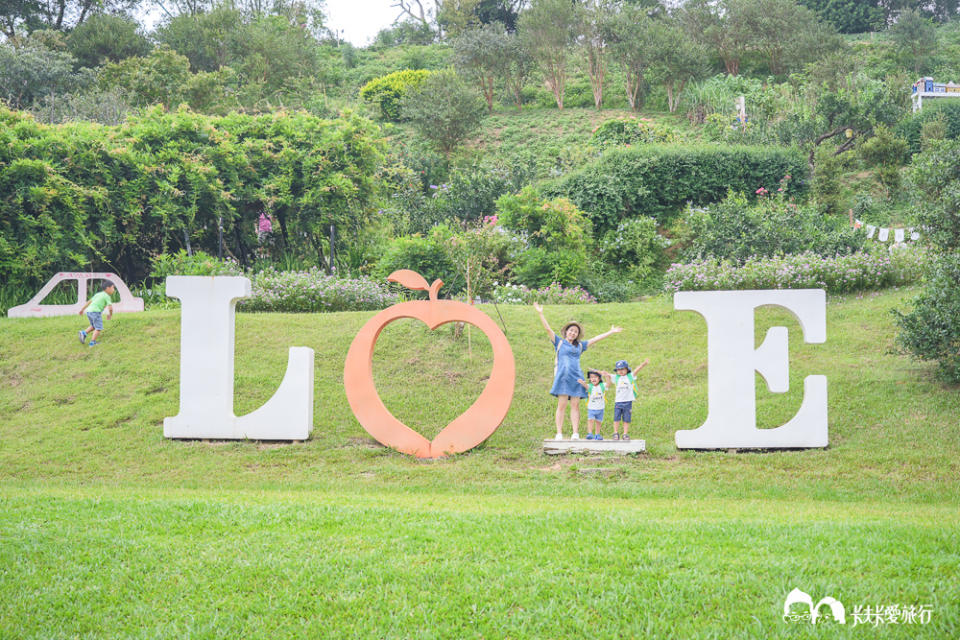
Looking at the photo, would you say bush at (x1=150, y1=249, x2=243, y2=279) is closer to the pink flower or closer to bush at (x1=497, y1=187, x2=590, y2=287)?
the pink flower

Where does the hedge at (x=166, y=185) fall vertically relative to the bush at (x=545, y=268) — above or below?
above

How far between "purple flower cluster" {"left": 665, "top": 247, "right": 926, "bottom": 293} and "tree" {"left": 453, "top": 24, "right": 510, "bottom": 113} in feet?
78.3

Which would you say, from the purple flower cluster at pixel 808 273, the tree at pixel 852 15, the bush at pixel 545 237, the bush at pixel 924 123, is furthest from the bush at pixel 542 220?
the tree at pixel 852 15

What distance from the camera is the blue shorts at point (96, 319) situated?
1160 cm

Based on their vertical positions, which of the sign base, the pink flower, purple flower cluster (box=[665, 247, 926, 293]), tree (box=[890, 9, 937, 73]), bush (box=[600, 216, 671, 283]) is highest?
tree (box=[890, 9, 937, 73])

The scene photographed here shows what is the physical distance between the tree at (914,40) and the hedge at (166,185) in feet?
95.6

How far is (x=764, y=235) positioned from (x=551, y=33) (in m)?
22.0

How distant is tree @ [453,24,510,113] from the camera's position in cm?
3516

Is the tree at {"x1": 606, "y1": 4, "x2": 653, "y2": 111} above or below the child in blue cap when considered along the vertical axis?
above

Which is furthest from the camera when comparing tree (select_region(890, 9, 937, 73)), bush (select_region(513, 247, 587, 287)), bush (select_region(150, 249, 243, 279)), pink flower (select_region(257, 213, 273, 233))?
tree (select_region(890, 9, 937, 73))

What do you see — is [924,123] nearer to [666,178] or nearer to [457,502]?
[666,178]

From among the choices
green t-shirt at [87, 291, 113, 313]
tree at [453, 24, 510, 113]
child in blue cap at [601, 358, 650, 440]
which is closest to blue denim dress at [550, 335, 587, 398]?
child in blue cap at [601, 358, 650, 440]

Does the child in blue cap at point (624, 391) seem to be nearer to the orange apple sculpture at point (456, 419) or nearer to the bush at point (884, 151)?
the orange apple sculpture at point (456, 419)

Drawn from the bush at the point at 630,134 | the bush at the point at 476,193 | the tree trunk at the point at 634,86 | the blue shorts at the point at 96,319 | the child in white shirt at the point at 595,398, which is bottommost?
the child in white shirt at the point at 595,398
